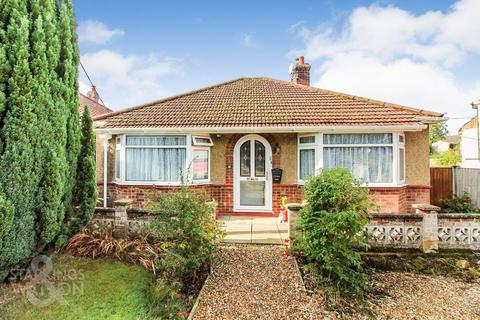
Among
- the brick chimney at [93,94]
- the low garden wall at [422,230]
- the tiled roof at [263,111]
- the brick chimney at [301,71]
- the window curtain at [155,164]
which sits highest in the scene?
the brick chimney at [93,94]

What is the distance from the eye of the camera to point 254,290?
16.2 feet

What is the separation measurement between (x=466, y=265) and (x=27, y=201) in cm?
930

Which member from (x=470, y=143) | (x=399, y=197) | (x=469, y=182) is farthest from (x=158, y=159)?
(x=470, y=143)

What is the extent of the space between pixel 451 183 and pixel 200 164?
35.2 feet

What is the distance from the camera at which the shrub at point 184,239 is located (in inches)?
204

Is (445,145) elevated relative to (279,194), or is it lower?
elevated

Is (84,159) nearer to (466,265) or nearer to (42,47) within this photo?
(42,47)

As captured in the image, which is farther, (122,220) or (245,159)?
(245,159)

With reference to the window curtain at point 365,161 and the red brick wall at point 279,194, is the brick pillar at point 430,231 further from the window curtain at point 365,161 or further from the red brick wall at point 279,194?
the window curtain at point 365,161

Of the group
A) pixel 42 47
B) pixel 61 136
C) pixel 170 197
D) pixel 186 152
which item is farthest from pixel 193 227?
pixel 186 152

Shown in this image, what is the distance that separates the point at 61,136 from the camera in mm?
4914

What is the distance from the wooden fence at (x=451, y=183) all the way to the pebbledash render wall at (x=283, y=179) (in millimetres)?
2574

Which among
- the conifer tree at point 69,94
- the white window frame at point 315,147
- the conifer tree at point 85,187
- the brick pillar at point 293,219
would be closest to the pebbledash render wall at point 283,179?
the white window frame at point 315,147

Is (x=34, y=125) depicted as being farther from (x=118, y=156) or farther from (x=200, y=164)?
(x=118, y=156)
